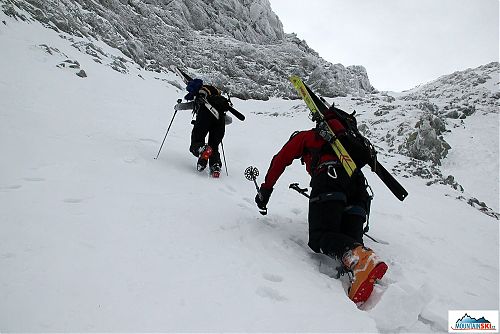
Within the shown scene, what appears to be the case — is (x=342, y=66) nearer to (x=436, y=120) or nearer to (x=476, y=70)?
(x=476, y=70)

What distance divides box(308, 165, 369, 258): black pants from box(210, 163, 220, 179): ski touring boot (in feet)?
9.32

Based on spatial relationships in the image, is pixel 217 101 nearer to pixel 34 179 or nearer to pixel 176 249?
pixel 34 179

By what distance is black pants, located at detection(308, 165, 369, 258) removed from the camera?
3.59 meters

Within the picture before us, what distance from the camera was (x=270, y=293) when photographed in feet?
9.46

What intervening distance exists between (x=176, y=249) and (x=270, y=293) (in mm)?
1009

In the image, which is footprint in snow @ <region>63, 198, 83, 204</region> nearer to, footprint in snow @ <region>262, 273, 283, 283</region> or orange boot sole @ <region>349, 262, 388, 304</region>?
footprint in snow @ <region>262, 273, 283, 283</region>

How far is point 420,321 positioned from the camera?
113 inches

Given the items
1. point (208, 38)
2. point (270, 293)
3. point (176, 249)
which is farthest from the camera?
point (208, 38)

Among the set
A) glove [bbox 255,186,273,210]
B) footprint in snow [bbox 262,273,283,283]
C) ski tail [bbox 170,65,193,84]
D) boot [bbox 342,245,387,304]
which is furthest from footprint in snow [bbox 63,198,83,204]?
ski tail [bbox 170,65,193,84]

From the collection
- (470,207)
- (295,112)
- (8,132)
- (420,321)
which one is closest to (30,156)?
(8,132)

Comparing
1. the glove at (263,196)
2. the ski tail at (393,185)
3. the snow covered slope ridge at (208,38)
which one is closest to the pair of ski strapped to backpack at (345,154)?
the ski tail at (393,185)

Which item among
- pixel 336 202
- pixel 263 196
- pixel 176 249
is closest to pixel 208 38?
pixel 263 196

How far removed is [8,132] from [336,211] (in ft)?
17.7

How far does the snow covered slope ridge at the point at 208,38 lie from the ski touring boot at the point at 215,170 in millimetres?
15396
